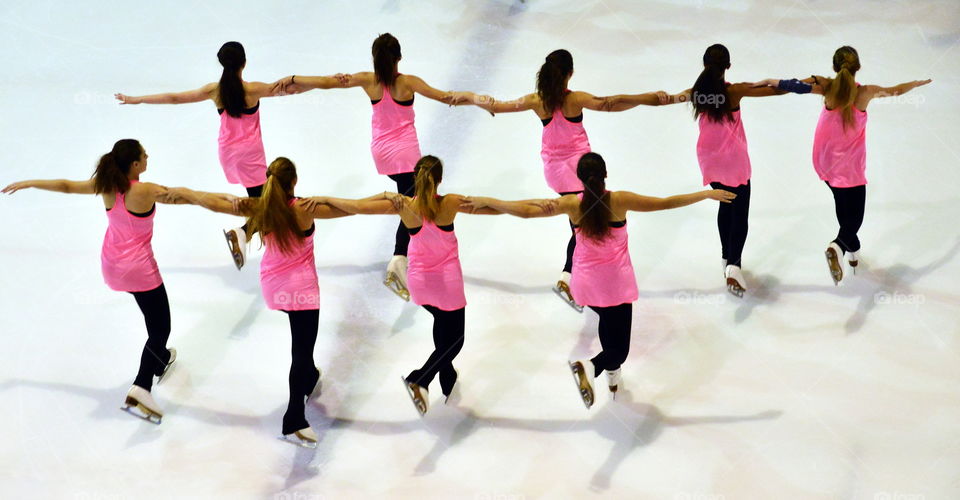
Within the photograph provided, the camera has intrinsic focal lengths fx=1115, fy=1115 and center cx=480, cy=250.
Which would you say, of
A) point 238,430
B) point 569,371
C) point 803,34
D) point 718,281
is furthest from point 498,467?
point 803,34

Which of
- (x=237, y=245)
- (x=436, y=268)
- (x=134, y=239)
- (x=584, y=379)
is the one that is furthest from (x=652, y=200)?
(x=237, y=245)

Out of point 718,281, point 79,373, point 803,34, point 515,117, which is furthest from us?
point 803,34

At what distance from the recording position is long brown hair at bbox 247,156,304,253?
488 centimetres

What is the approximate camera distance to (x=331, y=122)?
8.04 m

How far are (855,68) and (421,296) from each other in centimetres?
263

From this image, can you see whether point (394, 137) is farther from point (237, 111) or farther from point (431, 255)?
point (431, 255)

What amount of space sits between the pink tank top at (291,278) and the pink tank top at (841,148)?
Result: 287 centimetres

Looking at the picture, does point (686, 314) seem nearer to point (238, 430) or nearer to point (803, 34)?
point (238, 430)

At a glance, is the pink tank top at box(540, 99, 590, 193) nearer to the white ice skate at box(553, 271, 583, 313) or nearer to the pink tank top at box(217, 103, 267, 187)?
the white ice skate at box(553, 271, 583, 313)

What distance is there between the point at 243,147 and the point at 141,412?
5.24ft

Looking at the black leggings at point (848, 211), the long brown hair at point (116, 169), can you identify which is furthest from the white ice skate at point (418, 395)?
the black leggings at point (848, 211)

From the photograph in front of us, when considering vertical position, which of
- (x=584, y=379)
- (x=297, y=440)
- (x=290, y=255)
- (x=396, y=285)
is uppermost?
(x=290, y=255)

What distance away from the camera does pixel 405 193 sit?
6355 millimetres

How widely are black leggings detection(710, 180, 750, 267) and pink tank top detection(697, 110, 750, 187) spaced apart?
0.22 feet
